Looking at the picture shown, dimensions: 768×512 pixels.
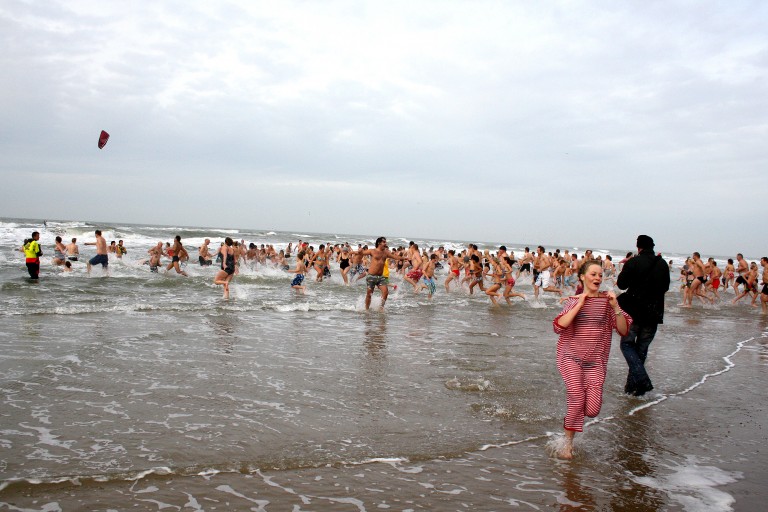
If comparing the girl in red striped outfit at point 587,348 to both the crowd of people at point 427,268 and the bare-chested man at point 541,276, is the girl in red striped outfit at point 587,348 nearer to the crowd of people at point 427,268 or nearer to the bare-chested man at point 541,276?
the crowd of people at point 427,268

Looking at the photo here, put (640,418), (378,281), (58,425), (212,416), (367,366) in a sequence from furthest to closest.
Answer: (378,281) < (367,366) < (640,418) < (212,416) < (58,425)

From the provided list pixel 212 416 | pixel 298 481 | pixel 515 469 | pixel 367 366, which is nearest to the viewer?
pixel 298 481

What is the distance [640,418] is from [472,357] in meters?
2.90

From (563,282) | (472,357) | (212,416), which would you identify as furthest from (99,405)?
(563,282)

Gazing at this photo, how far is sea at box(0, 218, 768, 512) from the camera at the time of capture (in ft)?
11.0

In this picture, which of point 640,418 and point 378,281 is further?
point 378,281

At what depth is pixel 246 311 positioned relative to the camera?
11.9 meters

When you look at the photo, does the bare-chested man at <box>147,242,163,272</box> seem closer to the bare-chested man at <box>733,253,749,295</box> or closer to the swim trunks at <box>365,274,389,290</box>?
the swim trunks at <box>365,274,389,290</box>

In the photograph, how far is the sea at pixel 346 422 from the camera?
3359 millimetres

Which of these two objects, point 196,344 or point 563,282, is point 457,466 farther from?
point 563,282

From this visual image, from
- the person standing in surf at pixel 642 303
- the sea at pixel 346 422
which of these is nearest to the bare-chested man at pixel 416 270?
the sea at pixel 346 422

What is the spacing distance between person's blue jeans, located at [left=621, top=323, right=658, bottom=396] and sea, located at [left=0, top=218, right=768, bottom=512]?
0.49ft

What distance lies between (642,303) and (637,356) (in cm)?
57

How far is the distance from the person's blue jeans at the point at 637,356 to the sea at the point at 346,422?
0.15 meters
